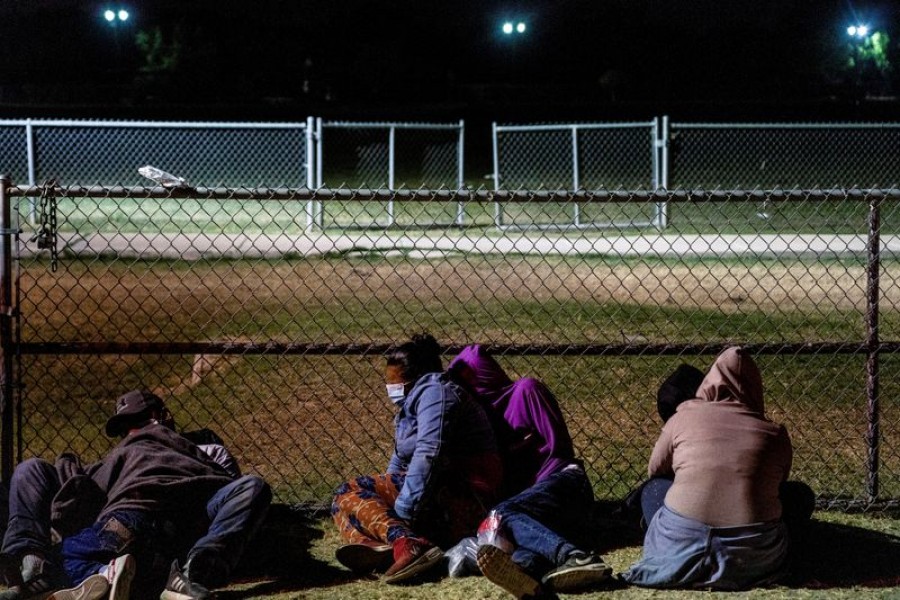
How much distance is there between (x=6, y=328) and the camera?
519 centimetres

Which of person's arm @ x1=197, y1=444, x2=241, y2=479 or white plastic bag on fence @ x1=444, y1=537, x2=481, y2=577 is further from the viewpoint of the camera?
person's arm @ x1=197, y1=444, x2=241, y2=479

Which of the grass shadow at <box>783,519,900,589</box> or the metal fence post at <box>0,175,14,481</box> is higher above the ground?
the metal fence post at <box>0,175,14,481</box>

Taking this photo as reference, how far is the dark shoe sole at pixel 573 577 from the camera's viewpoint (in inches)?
179

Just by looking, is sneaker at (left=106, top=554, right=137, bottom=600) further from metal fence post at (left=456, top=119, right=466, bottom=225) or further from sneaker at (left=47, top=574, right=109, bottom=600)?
metal fence post at (left=456, top=119, right=466, bottom=225)

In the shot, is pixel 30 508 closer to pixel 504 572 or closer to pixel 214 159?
pixel 504 572

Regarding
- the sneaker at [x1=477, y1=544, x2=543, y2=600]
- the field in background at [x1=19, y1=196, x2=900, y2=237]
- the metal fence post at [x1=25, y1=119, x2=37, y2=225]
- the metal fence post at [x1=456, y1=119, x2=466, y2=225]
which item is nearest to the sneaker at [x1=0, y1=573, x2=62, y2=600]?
the sneaker at [x1=477, y1=544, x2=543, y2=600]

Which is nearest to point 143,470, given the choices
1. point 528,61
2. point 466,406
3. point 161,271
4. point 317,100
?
point 466,406

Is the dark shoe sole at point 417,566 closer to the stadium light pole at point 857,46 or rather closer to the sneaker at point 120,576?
the sneaker at point 120,576

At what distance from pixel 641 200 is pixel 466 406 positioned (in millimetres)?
1365

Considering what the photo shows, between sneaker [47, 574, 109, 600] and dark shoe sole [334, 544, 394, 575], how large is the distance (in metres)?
1.00

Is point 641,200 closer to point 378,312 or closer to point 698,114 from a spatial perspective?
point 378,312

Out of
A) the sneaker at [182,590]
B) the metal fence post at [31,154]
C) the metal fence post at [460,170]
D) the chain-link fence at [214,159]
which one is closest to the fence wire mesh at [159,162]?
the chain-link fence at [214,159]

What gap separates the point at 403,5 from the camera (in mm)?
48562

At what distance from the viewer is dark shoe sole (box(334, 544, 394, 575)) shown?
15.8ft
